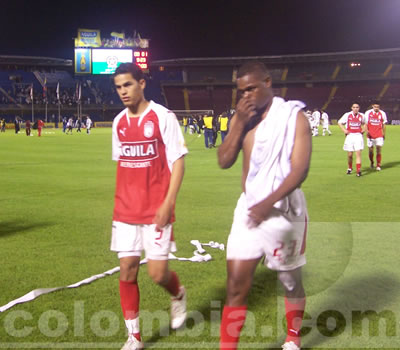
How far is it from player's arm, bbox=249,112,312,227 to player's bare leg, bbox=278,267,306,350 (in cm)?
52

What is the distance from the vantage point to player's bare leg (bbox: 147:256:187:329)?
4.08 metres

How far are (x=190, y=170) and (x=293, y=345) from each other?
47.0 feet

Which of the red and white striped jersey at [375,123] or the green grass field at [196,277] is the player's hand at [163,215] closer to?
the green grass field at [196,277]

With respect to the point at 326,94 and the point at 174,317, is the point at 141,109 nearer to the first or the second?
the point at 174,317

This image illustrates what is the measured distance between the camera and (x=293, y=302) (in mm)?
3836

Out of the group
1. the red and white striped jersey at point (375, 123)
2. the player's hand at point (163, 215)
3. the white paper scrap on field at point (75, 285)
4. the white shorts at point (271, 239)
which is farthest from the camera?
the red and white striped jersey at point (375, 123)

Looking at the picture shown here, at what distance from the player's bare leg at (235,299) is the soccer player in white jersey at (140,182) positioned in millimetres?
743

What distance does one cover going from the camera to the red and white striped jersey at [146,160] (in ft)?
13.2

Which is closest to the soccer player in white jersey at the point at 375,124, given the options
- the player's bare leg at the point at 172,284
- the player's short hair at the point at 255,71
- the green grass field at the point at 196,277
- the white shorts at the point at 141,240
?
the green grass field at the point at 196,277

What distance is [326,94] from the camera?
80000 mm

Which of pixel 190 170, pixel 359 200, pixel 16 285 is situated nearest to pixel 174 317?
pixel 16 285

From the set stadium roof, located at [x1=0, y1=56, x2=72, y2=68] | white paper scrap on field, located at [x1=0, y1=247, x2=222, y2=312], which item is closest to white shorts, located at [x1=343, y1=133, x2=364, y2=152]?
white paper scrap on field, located at [x1=0, y1=247, x2=222, y2=312]

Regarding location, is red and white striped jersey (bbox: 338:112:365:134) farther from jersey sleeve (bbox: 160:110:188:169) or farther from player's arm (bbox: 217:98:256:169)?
player's arm (bbox: 217:98:256:169)

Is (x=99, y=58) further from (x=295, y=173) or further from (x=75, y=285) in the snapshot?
(x=295, y=173)
